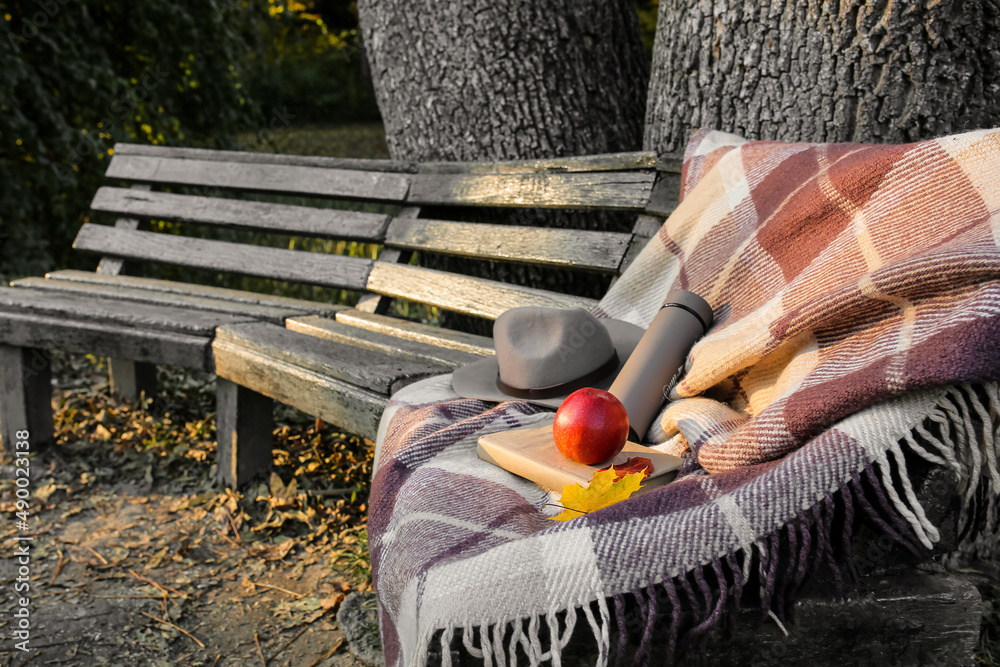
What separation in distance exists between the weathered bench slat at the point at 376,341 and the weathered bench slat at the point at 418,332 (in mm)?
45

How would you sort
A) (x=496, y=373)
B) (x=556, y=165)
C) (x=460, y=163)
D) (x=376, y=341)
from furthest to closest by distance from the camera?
(x=460, y=163), (x=556, y=165), (x=376, y=341), (x=496, y=373)

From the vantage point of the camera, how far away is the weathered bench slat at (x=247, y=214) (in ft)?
10.6

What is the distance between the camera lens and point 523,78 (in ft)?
9.18

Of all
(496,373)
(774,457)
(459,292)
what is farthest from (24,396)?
(774,457)

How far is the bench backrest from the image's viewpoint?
2475 millimetres

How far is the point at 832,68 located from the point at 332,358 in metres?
1.65

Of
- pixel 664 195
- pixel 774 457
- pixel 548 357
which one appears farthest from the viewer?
pixel 664 195

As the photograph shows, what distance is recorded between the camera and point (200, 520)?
105 inches

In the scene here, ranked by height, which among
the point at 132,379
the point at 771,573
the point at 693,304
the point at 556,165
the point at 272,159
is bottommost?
the point at 132,379

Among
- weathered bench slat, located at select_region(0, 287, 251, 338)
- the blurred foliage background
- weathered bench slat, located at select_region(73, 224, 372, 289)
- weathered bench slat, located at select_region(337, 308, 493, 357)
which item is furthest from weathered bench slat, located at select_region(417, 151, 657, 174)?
the blurred foliage background

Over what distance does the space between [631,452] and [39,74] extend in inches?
194

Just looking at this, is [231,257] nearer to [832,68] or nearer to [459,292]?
[459,292]

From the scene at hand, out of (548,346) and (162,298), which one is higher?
(548,346)

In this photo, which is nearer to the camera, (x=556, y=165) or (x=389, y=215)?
(x=556, y=165)
